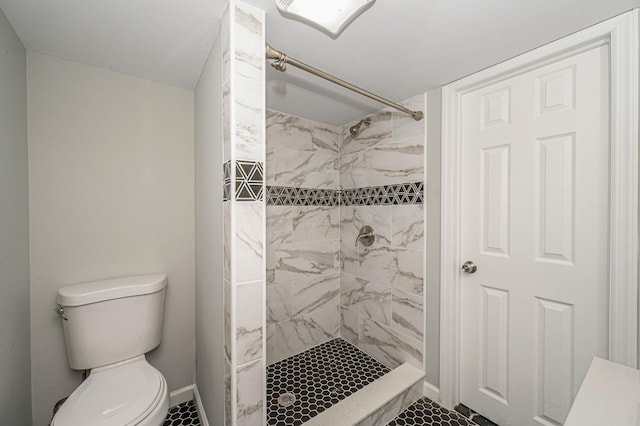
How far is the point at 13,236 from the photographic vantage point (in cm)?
109

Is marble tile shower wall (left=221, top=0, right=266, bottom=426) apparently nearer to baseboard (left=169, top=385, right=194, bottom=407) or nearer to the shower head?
baseboard (left=169, top=385, right=194, bottom=407)

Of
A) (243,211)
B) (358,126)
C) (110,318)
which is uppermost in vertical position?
(358,126)

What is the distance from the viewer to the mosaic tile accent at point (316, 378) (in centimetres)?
152

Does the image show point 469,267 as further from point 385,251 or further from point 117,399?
point 117,399

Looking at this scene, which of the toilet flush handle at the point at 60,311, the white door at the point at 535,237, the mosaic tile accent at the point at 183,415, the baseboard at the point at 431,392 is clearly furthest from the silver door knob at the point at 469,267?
the toilet flush handle at the point at 60,311

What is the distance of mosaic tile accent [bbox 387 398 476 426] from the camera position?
4.81ft

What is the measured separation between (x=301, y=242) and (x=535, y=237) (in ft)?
4.93

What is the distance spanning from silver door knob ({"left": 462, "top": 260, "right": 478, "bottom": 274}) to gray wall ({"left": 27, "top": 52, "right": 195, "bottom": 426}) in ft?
5.58

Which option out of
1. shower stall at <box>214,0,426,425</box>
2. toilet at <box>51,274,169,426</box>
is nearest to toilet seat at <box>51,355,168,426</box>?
toilet at <box>51,274,169,426</box>

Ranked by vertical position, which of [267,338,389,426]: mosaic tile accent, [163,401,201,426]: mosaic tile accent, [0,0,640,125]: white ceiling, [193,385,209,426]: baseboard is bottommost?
[163,401,201,426]: mosaic tile accent

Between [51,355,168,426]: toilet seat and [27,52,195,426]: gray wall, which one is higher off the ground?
[27,52,195,426]: gray wall

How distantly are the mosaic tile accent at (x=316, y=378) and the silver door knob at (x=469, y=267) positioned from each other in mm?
977

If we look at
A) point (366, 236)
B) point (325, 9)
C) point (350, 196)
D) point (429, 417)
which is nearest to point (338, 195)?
point (350, 196)

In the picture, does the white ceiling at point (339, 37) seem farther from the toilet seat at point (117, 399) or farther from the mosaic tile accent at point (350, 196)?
the toilet seat at point (117, 399)
